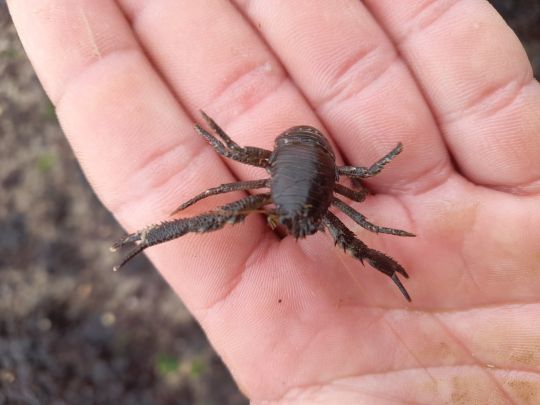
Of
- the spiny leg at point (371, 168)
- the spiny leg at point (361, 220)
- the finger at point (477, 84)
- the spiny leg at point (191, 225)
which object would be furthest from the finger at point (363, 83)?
the spiny leg at point (191, 225)

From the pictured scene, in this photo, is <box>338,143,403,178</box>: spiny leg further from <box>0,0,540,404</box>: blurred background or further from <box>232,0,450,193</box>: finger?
<box>0,0,540,404</box>: blurred background

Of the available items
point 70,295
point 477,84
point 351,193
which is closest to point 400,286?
point 351,193

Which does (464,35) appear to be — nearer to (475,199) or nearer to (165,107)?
(475,199)

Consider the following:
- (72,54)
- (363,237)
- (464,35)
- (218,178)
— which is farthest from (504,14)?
(72,54)

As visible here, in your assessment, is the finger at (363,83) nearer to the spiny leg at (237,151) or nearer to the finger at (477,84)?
the finger at (477,84)

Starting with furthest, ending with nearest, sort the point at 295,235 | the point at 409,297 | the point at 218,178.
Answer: the point at 218,178, the point at 409,297, the point at 295,235

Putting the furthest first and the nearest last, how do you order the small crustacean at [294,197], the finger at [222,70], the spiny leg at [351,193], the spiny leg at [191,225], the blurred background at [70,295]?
the blurred background at [70,295], the finger at [222,70], the spiny leg at [351,193], the small crustacean at [294,197], the spiny leg at [191,225]
